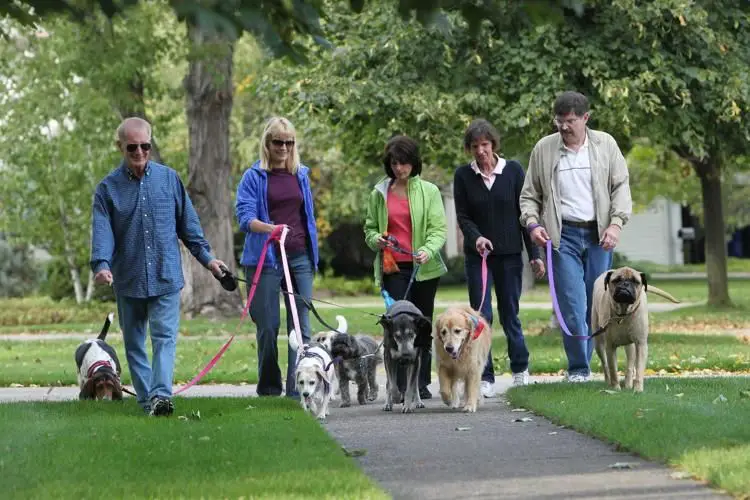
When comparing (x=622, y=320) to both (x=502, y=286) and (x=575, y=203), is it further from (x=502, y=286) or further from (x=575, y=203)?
(x=502, y=286)

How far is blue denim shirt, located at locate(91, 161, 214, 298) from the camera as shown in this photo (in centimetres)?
1025

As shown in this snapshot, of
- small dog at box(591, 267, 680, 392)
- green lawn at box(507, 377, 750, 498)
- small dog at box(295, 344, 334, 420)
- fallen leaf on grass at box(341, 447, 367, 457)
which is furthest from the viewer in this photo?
small dog at box(591, 267, 680, 392)

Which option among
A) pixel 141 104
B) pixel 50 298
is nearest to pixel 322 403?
pixel 141 104

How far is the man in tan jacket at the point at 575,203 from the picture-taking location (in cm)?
1149

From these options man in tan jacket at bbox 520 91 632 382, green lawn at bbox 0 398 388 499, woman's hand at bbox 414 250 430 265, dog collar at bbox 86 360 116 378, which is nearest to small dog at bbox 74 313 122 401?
dog collar at bbox 86 360 116 378

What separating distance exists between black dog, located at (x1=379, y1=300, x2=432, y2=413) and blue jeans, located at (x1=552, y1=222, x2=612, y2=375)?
134 centimetres

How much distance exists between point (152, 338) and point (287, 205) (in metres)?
1.74

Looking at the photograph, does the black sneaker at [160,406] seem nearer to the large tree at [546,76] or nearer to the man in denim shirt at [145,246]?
the man in denim shirt at [145,246]

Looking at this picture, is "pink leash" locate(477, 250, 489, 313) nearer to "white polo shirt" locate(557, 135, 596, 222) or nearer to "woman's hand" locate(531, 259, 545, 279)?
"woman's hand" locate(531, 259, 545, 279)

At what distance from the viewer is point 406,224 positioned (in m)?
11.7

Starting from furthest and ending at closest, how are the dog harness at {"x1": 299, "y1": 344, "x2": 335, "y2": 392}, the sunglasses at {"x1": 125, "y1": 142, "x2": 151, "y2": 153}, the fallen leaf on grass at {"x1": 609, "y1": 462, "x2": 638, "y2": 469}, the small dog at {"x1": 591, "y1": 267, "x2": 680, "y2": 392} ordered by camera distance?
the small dog at {"x1": 591, "y1": 267, "x2": 680, "y2": 392} < the dog harness at {"x1": 299, "y1": 344, "x2": 335, "y2": 392} < the sunglasses at {"x1": 125, "y1": 142, "x2": 151, "y2": 153} < the fallen leaf on grass at {"x1": 609, "y1": 462, "x2": 638, "y2": 469}

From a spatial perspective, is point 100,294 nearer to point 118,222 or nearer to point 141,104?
point 141,104

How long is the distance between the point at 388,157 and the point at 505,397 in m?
2.15

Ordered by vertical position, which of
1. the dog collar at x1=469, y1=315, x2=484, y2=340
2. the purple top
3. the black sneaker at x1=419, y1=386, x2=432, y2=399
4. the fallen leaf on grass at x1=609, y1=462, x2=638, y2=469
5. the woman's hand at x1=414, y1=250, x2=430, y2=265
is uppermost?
the purple top
